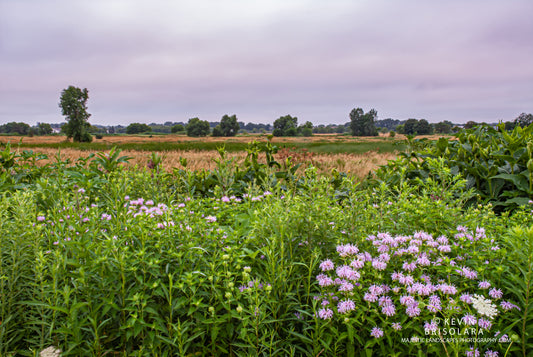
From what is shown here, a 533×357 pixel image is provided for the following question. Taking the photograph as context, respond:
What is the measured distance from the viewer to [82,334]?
6.71 ft

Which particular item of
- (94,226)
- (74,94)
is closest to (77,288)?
(94,226)

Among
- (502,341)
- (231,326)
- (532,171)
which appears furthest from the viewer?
(532,171)

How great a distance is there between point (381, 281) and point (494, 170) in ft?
13.2

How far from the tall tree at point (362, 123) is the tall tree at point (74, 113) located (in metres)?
101

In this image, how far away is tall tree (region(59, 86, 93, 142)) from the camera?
6944cm

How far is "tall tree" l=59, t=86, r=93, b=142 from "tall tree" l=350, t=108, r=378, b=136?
101 metres

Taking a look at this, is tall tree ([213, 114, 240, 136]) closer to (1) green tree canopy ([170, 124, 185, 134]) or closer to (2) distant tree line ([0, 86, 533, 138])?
(2) distant tree line ([0, 86, 533, 138])

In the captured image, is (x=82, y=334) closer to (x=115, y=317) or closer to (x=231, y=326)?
(x=115, y=317)

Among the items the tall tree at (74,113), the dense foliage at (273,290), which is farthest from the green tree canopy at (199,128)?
the dense foliage at (273,290)

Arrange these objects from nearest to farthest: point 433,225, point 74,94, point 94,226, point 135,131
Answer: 1. point 94,226
2. point 433,225
3. point 74,94
4. point 135,131

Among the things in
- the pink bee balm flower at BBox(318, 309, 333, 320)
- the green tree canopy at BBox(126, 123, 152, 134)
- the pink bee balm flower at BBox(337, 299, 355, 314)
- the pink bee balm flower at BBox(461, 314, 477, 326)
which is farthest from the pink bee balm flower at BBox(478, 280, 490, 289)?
the green tree canopy at BBox(126, 123, 152, 134)

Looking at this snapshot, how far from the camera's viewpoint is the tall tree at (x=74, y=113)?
69438mm

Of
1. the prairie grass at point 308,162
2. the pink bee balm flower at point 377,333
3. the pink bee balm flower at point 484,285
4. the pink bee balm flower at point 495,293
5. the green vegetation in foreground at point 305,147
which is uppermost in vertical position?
the green vegetation in foreground at point 305,147

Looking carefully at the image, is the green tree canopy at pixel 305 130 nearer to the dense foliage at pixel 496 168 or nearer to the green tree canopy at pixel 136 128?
the green tree canopy at pixel 136 128
